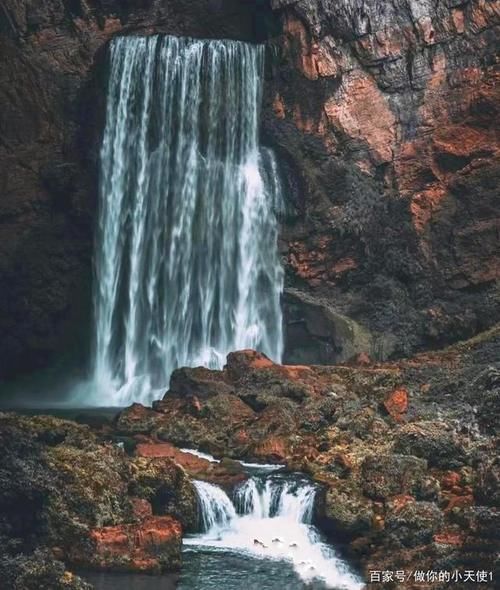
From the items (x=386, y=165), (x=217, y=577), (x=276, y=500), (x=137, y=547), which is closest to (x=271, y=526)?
(x=276, y=500)

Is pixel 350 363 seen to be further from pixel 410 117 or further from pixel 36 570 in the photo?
pixel 36 570

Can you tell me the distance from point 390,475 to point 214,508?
523 centimetres

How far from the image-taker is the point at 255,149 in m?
58.9

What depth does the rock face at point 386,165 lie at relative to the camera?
55375 millimetres

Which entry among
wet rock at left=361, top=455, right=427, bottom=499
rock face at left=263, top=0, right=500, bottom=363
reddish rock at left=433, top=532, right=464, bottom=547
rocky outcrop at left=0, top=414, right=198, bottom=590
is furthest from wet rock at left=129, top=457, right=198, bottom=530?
rock face at left=263, top=0, right=500, bottom=363

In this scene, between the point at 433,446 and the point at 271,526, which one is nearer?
the point at 271,526

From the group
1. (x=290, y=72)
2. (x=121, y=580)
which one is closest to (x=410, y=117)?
(x=290, y=72)

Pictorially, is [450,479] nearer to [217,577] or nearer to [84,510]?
[217,577]

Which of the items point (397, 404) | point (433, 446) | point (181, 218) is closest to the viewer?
point (433, 446)

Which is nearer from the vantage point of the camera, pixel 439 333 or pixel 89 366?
pixel 439 333

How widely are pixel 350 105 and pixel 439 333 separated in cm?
1306

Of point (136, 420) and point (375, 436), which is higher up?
point (375, 436)

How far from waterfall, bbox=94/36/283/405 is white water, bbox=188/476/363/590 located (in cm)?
2157

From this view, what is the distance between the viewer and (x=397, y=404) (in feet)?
137
